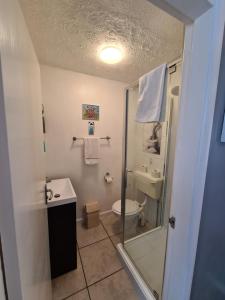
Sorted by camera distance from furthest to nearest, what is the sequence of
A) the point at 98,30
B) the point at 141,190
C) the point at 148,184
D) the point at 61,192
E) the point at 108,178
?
the point at 108,178, the point at 141,190, the point at 148,184, the point at 61,192, the point at 98,30

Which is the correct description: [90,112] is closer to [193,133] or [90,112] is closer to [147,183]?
[147,183]

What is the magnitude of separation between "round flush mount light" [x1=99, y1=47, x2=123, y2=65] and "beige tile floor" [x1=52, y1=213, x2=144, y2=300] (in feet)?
7.67

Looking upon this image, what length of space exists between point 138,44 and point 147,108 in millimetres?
705

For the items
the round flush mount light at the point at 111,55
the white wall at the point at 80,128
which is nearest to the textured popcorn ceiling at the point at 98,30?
the round flush mount light at the point at 111,55

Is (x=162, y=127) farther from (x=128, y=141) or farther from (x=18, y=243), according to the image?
(x=18, y=243)

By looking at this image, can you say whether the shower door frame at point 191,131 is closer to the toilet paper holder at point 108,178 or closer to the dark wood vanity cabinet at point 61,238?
the dark wood vanity cabinet at point 61,238

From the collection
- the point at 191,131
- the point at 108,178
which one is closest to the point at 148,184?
the point at 108,178

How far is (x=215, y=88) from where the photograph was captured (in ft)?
1.91

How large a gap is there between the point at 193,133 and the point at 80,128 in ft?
5.77

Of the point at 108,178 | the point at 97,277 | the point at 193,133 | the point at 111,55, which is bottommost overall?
the point at 97,277

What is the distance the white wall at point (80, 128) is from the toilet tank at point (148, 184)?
684mm

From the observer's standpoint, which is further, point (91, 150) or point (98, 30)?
point (91, 150)

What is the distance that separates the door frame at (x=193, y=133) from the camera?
58cm

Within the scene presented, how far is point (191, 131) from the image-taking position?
0.65m
